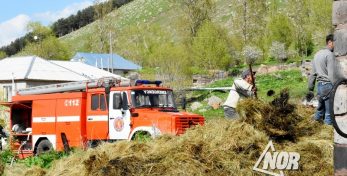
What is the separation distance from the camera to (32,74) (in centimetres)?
4441

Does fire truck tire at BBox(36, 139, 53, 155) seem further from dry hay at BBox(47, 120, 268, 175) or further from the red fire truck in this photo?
dry hay at BBox(47, 120, 268, 175)

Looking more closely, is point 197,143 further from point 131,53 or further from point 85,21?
point 85,21

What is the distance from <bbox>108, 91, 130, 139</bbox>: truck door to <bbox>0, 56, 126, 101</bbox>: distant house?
27383mm

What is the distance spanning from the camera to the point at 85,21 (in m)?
163

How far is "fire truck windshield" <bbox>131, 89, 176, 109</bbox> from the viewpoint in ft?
53.2

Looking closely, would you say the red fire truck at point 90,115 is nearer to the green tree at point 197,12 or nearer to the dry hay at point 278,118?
the dry hay at point 278,118

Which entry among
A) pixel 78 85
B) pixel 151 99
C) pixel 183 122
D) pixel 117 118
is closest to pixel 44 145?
pixel 78 85

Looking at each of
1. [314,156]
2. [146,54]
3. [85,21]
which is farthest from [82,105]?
[85,21]

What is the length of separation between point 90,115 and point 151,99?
242 centimetres

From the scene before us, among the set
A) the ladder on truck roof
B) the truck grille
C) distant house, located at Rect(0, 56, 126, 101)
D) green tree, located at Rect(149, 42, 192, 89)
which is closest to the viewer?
the truck grille

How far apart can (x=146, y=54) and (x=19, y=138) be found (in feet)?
220

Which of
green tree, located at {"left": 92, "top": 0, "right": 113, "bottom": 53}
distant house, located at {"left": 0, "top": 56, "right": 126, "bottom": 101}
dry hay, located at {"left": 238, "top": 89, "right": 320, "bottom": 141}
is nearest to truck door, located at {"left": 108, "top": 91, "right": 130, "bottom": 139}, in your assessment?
dry hay, located at {"left": 238, "top": 89, "right": 320, "bottom": 141}

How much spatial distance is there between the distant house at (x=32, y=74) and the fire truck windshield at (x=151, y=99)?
91.4 feet

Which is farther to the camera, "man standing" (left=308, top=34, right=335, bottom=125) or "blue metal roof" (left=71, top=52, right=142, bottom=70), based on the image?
"blue metal roof" (left=71, top=52, right=142, bottom=70)
